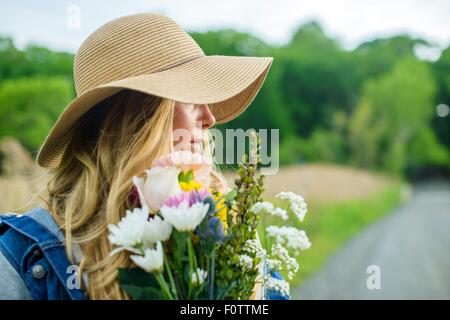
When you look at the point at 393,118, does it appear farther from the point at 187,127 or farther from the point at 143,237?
the point at 143,237

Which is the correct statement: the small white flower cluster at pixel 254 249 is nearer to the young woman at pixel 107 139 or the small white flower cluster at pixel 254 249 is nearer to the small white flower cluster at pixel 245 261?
the small white flower cluster at pixel 245 261

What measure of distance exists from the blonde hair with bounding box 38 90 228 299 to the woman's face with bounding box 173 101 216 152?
70mm

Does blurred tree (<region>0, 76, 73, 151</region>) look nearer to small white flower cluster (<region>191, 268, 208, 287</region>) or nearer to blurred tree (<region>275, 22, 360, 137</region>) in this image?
blurred tree (<region>275, 22, 360, 137</region>)

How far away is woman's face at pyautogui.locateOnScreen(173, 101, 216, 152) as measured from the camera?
1.45 metres

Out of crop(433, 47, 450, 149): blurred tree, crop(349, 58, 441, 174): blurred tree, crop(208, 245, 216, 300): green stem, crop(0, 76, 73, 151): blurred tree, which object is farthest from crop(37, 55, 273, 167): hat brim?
crop(433, 47, 450, 149): blurred tree

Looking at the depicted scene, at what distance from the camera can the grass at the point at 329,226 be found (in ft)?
27.3

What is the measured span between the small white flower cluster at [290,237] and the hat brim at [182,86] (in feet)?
1.37

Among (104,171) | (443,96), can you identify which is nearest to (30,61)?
(443,96)

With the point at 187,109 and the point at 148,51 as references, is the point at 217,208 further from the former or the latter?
the point at 148,51

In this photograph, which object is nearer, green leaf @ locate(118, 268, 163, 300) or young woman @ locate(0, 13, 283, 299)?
green leaf @ locate(118, 268, 163, 300)

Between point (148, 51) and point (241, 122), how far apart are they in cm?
5035

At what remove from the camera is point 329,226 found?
1125 centimetres

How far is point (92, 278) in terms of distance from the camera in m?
1.16

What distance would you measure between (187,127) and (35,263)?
0.54m
